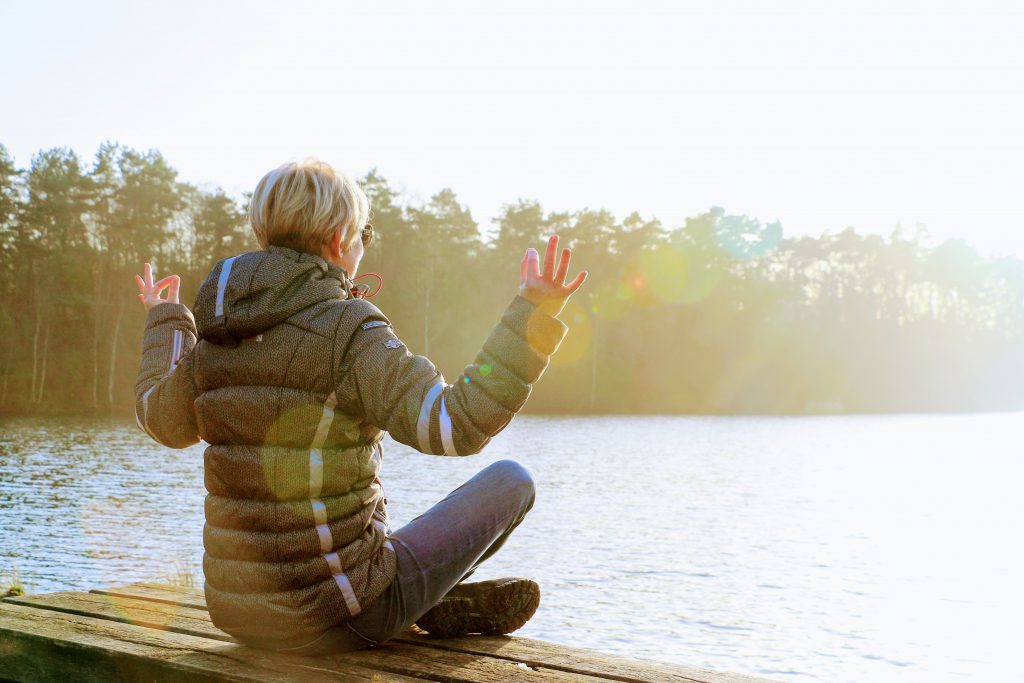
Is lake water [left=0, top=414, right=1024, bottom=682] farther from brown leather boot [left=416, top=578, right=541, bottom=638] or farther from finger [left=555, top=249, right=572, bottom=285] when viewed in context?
finger [left=555, top=249, right=572, bottom=285]

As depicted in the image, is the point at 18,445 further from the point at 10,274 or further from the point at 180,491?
the point at 10,274

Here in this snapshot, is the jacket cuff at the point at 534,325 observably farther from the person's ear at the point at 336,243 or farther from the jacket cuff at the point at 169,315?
the jacket cuff at the point at 169,315

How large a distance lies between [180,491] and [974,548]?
12.2 metres

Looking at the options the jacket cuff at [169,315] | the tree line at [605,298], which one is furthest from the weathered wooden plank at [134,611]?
the tree line at [605,298]

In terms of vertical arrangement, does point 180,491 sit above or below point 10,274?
below

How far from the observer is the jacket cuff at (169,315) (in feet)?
9.26

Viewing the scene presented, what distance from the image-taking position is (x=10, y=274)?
119 feet

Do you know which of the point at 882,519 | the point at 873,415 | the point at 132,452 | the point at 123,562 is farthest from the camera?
the point at 873,415

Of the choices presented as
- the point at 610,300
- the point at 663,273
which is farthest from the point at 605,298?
the point at 663,273

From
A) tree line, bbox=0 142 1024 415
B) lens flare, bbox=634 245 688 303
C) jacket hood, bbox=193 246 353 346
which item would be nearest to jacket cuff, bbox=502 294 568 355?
jacket hood, bbox=193 246 353 346

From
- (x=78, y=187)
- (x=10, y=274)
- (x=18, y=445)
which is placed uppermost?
(x=78, y=187)

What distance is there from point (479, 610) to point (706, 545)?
989cm

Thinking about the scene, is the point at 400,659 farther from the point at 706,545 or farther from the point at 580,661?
the point at 706,545

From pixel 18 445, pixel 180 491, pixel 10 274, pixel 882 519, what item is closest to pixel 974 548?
pixel 882 519
